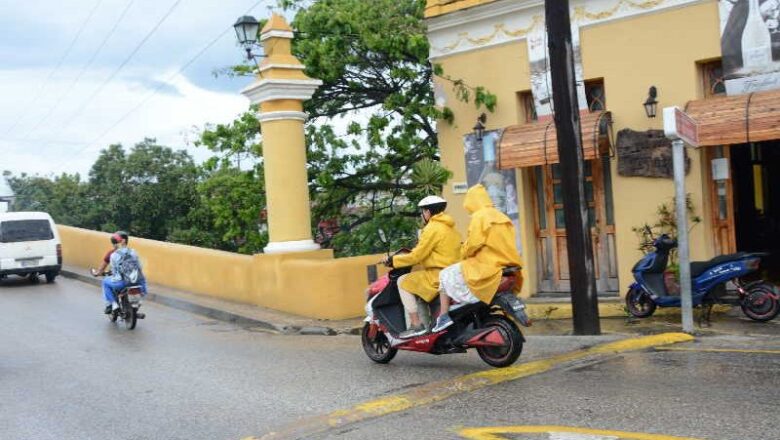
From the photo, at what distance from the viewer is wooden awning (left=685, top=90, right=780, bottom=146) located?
10258 millimetres

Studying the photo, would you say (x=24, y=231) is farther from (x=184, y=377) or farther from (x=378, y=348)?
(x=378, y=348)

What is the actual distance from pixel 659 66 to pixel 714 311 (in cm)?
375

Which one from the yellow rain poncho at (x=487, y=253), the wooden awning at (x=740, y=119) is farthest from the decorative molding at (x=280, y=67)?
the yellow rain poncho at (x=487, y=253)

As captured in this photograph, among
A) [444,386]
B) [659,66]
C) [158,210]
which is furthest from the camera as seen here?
[158,210]

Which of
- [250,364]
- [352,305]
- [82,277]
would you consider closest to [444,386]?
[250,364]

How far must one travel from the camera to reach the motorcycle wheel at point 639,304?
10812 mm

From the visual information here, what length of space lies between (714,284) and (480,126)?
5038mm

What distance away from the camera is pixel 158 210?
35781mm

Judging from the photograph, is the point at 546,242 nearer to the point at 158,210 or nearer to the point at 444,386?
the point at 444,386

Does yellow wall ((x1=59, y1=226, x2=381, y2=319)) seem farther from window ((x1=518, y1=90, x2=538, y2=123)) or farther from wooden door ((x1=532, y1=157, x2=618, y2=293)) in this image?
window ((x1=518, y1=90, x2=538, y2=123))

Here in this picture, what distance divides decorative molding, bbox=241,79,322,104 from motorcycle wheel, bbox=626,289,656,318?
20.3 ft

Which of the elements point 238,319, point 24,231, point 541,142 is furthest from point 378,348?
point 24,231

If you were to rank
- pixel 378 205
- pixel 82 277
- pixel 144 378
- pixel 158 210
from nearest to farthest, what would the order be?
pixel 144 378 < pixel 378 205 < pixel 82 277 < pixel 158 210

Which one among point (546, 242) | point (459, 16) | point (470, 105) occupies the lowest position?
point (546, 242)
